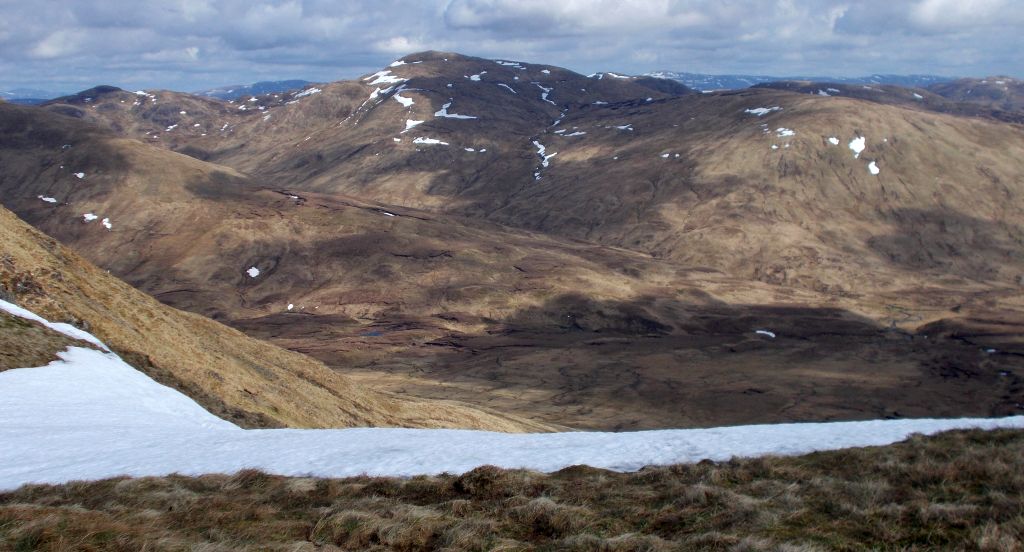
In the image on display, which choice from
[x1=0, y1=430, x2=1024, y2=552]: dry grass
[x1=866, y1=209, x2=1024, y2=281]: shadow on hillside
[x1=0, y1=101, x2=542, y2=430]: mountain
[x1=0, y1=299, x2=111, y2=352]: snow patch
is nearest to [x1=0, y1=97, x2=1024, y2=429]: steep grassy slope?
[x1=866, y1=209, x2=1024, y2=281]: shadow on hillside

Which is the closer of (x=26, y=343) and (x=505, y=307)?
(x=26, y=343)

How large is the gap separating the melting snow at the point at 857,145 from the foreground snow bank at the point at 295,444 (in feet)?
561

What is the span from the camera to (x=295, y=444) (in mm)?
19469

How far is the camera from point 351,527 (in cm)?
1190

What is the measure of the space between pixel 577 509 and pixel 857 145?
7394 inches

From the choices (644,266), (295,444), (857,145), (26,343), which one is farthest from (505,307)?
(857,145)

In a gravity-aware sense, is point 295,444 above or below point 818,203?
above

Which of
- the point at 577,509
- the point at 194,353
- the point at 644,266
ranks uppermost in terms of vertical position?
the point at 577,509

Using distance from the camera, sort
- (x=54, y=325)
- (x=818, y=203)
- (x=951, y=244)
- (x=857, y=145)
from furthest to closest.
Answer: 1. (x=857, y=145)
2. (x=818, y=203)
3. (x=951, y=244)
4. (x=54, y=325)

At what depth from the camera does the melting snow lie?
177125mm

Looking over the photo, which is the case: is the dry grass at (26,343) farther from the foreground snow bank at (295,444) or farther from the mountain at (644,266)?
the mountain at (644,266)

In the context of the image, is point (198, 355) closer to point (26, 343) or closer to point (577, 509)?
point (26, 343)

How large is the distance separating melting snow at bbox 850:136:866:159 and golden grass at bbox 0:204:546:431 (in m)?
157

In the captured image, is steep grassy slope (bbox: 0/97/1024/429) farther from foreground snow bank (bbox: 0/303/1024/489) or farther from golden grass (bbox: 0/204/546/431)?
foreground snow bank (bbox: 0/303/1024/489)
